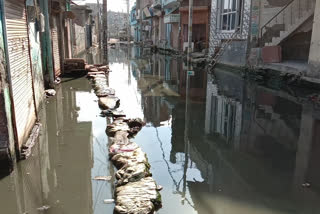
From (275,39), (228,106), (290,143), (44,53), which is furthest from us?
(275,39)

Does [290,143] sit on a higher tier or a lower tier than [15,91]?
lower

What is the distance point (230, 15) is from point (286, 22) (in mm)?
Result: 5048

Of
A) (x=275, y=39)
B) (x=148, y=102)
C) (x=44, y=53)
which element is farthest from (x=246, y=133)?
(x=275, y=39)

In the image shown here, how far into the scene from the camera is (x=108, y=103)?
29.9 feet

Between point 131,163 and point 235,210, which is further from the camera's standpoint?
point 131,163

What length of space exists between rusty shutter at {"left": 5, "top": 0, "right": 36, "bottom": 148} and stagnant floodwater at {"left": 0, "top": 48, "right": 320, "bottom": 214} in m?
0.54

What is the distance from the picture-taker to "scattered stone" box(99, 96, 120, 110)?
891 centimetres

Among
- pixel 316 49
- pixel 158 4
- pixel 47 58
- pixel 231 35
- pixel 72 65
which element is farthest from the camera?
pixel 158 4

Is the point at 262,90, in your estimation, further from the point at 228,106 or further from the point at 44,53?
the point at 44,53

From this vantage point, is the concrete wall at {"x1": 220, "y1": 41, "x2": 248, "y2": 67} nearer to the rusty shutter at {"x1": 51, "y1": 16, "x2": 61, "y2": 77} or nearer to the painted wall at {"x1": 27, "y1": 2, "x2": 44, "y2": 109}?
the rusty shutter at {"x1": 51, "y1": 16, "x2": 61, "y2": 77}

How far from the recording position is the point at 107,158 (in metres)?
5.59

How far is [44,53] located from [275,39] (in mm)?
10811

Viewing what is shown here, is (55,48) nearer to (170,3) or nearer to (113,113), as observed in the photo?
(113,113)

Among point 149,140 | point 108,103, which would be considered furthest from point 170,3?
point 149,140
